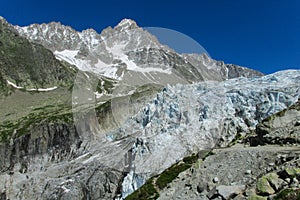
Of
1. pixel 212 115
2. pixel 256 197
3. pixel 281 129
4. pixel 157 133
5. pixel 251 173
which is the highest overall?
pixel 212 115

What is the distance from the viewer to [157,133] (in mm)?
101438

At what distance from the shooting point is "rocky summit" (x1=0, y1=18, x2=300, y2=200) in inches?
635

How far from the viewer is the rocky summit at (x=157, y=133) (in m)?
16.1

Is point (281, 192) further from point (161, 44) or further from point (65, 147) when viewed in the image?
point (65, 147)

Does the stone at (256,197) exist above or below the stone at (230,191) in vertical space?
above

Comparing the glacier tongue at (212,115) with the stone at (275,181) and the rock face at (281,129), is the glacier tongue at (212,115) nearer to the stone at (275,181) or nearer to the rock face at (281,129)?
the rock face at (281,129)

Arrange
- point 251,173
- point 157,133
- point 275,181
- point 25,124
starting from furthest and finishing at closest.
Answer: point 25,124
point 157,133
point 251,173
point 275,181

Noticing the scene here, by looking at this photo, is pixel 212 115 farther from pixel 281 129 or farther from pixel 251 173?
pixel 251 173

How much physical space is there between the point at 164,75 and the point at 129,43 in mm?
2873

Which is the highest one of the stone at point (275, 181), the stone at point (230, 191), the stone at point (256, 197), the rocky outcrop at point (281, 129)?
the rocky outcrop at point (281, 129)

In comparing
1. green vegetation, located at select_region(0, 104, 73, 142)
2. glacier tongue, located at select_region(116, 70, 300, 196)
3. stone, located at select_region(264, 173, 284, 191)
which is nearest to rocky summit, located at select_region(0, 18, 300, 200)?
stone, located at select_region(264, 173, 284, 191)

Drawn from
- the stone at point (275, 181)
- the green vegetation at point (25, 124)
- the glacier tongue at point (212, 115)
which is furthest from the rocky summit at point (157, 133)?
the green vegetation at point (25, 124)

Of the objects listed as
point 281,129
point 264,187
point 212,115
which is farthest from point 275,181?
point 212,115

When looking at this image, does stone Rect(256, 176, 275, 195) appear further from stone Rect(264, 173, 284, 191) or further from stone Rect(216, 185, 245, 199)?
stone Rect(216, 185, 245, 199)
